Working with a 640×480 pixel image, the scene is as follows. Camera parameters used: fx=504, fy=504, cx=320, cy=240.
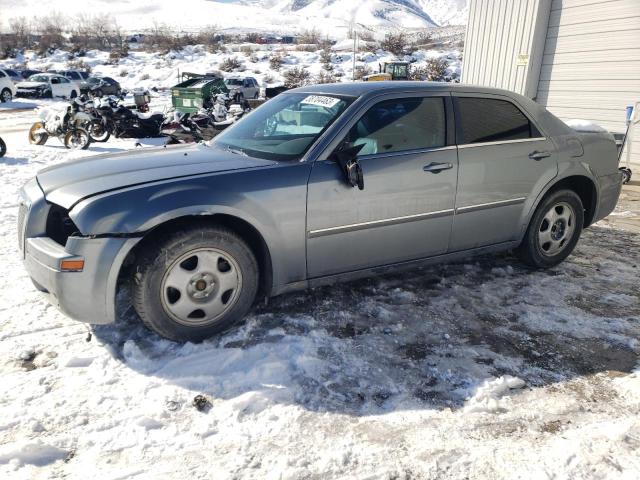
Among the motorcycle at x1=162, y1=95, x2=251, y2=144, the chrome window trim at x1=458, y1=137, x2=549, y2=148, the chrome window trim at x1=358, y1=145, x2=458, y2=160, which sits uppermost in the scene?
the chrome window trim at x1=358, y1=145, x2=458, y2=160

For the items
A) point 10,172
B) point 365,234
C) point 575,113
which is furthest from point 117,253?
point 575,113

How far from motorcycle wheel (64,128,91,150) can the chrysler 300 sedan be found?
8.52 meters

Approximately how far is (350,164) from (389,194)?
0.40 meters

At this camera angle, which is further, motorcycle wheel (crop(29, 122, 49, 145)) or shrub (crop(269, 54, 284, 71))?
shrub (crop(269, 54, 284, 71))

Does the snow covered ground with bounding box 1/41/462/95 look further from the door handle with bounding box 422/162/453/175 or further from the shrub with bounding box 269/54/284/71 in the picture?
the door handle with bounding box 422/162/453/175

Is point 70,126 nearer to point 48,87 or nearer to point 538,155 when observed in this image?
point 538,155

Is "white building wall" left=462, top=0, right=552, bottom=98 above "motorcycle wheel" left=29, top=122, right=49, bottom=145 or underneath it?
above

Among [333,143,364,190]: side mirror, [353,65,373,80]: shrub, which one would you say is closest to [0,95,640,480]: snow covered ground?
[333,143,364,190]: side mirror

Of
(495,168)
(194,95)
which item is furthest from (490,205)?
(194,95)

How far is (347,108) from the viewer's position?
3.53 metres

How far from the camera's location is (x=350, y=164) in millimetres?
3301

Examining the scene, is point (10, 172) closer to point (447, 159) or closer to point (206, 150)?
point (206, 150)

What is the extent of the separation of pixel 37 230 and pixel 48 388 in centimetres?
99

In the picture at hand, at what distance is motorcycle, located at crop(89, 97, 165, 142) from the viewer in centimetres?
1208
